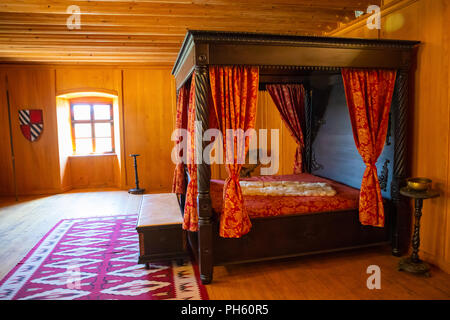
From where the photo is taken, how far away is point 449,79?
3012mm

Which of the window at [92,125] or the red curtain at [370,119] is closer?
the red curtain at [370,119]

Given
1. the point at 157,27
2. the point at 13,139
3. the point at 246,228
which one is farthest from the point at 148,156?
the point at 246,228

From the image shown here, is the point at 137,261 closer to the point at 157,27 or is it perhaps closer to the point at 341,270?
the point at 341,270

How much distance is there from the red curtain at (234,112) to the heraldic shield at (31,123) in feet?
18.4

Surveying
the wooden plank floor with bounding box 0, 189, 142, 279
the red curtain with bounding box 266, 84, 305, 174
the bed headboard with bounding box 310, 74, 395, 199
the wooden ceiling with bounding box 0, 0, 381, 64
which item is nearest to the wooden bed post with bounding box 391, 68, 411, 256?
the bed headboard with bounding box 310, 74, 395, 199

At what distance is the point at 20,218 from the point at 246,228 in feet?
13.5

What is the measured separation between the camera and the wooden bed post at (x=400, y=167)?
3383 mm

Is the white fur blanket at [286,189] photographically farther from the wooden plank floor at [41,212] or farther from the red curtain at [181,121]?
the wooden plank floor at [41,212]

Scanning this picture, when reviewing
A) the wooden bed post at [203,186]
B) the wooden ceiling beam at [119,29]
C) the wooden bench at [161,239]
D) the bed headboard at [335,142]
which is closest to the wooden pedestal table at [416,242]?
the bed headboard at [335,142]

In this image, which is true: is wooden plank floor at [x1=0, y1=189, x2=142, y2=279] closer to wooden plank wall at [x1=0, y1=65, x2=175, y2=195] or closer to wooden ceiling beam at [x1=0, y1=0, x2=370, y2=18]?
wooden plank wall at [x1=0, y1=65, x2=175, y2=195]

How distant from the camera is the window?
7867mm

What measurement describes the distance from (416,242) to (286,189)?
1.40 m
